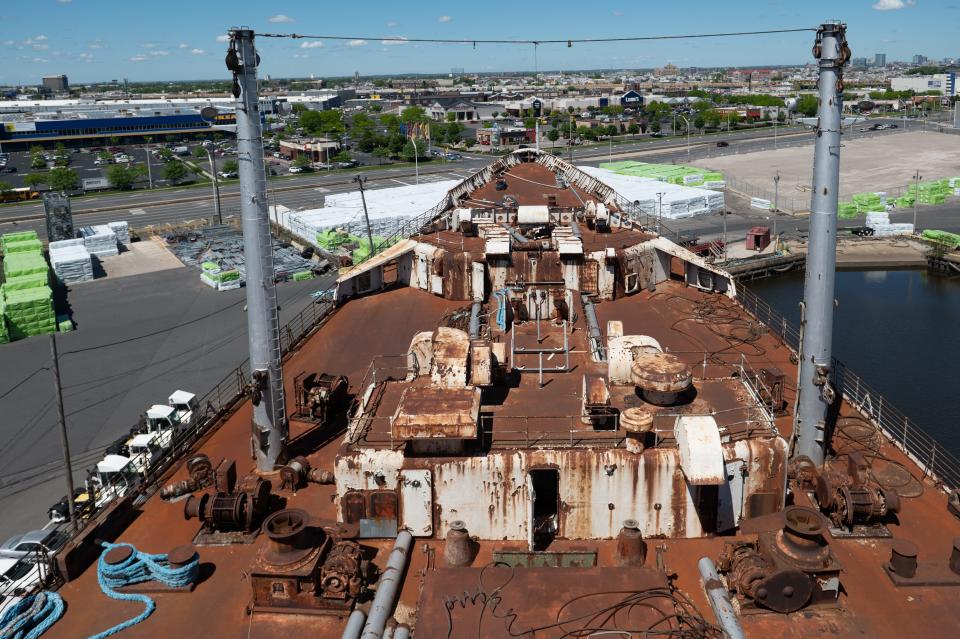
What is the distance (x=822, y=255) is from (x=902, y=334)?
132 ft

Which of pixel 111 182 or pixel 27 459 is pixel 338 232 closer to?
pixel 27 459

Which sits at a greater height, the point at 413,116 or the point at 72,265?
the point at 413,116

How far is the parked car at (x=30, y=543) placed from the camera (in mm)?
21250

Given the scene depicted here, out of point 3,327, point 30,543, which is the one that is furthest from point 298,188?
point 30,543

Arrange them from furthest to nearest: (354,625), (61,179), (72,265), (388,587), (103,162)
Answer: (103,162)
(61,179)
(72,265)
(388,587)
(354,625)

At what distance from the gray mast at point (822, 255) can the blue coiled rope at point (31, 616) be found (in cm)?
1446

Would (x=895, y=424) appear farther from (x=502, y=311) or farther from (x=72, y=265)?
(x=72, y=265)

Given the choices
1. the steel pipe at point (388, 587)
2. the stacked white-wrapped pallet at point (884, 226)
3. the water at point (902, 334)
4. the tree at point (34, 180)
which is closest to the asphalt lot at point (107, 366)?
the steel pipe at point (388, 587)

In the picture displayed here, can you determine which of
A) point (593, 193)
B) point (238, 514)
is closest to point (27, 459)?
point (238, 514)

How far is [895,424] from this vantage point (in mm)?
32906

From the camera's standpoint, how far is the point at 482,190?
3750cm

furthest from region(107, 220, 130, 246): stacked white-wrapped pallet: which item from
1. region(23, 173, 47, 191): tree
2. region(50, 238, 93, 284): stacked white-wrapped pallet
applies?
region(23, 173, 47, 191): tree

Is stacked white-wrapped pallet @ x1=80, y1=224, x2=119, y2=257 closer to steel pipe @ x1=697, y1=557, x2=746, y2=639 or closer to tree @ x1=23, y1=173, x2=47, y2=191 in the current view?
tree @ x1=23, y1=173, x2=47, y2=191

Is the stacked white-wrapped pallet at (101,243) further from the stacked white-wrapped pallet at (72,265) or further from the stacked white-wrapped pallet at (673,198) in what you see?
the stacked white-wrapped pallet at (673,198)
